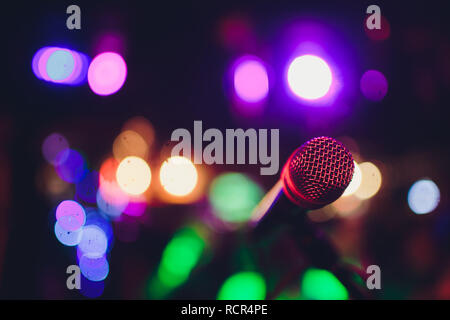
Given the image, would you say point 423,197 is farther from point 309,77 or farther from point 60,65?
point 60,65

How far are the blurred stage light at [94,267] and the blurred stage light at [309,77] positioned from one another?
1.12 m

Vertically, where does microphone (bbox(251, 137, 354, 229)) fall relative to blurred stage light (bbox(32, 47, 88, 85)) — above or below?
below

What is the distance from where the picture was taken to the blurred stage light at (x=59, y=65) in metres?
1.42

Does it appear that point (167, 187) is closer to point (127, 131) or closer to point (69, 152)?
point (127, 131)

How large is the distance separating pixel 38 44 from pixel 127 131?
2.21 feet

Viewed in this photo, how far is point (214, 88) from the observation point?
1562mm

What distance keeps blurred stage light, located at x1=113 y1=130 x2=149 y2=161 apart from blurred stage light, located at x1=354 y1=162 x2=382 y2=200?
1.17 metres

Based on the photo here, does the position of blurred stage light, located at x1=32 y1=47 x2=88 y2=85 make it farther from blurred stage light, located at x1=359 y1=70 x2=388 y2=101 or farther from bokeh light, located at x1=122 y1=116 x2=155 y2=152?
blurred stage light, located at x1=359 y1=70 x2=388 y2=101

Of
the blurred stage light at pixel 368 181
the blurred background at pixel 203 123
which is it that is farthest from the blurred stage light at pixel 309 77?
the blurred stage light at pixel 368 181

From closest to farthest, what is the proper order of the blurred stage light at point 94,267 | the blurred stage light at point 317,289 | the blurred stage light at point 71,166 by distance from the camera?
1. the blurred stage light at point 317,289
2. the blurred stage light at point 94,267
3. the blurred stage light at point 71,166

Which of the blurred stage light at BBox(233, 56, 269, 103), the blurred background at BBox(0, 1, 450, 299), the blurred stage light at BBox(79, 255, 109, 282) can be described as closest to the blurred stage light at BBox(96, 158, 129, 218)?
the blurred background at BBox(0, 1, 450, 299)

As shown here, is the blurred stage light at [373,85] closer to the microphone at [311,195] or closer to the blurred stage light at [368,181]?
the blurred stage light at [368,181]

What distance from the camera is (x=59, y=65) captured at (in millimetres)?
1520

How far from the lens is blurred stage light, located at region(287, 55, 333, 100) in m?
1.58
